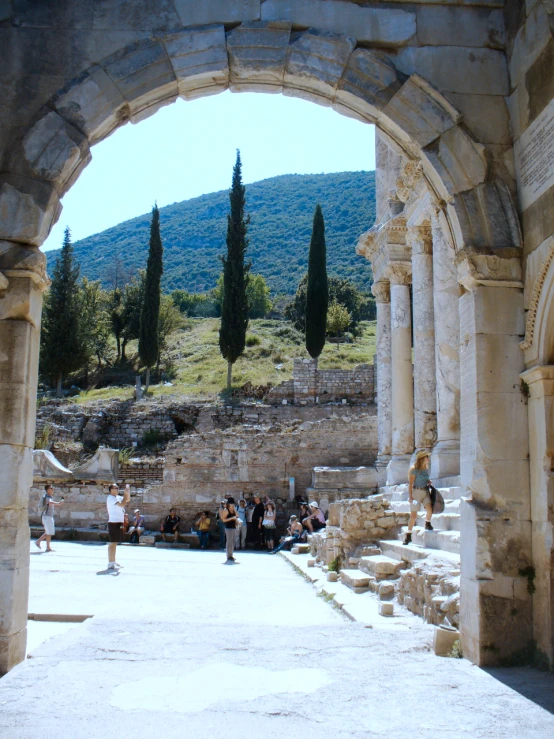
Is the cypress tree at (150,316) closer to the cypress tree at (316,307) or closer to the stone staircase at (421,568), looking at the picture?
the cypress tree at (316,307)

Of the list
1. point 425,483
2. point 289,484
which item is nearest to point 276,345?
point 289,484

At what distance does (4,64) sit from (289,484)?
18.8 meters

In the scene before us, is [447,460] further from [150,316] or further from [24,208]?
[150,316]

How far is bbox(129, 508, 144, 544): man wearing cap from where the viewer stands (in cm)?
2153

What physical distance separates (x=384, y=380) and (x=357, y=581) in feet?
30.1

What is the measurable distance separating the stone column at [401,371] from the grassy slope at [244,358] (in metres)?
23.5

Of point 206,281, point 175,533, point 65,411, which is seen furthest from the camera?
point 206,281

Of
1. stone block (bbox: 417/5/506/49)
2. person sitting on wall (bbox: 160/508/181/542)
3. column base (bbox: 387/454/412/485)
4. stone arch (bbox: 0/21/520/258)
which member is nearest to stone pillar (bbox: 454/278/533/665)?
stone arch (bbox: 0/21/520/258)

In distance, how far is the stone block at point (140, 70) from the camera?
649 centimetres

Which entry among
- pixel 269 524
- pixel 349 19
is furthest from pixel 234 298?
pixel 349 19

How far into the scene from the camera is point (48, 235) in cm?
631

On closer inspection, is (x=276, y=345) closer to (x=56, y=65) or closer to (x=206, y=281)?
(x=56, y=65)

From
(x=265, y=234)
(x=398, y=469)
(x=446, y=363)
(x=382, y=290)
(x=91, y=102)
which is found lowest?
(x=398, y=469)

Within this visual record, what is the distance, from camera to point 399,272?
699 inches
